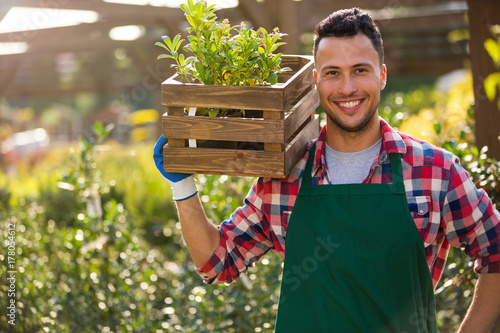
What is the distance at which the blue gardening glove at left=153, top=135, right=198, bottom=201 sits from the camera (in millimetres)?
1696

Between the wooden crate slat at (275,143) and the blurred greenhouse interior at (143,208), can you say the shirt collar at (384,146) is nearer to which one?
the wooden crate slat at (275,143)

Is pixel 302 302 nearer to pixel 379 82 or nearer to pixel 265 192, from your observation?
pixel 265 192

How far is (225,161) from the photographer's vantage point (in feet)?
5.27

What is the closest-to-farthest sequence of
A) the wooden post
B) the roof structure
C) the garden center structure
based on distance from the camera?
the wooden post
the garden center structure
the roof structure

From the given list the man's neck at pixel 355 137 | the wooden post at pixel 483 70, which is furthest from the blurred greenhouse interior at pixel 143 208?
the man's neck at pixel 355 137

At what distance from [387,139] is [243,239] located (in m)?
0.58

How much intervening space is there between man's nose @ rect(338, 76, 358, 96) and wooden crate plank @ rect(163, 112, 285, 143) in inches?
9.3

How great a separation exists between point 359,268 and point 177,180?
1.99 feet

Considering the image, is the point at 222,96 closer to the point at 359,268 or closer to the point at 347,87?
the point at 347,87

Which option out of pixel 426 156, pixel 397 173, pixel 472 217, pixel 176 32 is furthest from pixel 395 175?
pixel 176 32

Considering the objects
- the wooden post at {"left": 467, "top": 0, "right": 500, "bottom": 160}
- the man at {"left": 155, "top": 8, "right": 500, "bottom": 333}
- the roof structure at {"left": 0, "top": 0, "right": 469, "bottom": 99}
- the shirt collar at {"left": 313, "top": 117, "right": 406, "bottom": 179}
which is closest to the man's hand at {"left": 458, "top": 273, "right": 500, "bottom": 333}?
the man at {"left": 155, "top": 8, "right": 500, "bottom": 333}

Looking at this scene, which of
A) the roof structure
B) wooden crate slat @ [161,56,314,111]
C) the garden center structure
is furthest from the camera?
the roof structure

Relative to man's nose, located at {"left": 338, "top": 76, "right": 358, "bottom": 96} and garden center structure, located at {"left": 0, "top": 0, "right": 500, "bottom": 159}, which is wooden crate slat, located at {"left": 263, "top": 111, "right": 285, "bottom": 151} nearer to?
man's nose, located at {"left": 338, "top": 76, "right": 358, "bottom": 96}

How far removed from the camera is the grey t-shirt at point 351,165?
5.56ft
